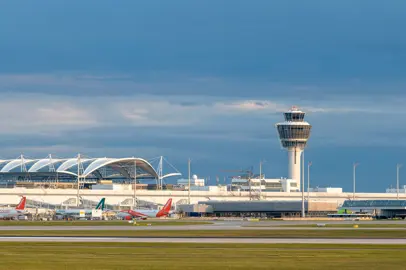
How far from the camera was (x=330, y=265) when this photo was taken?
169 feet

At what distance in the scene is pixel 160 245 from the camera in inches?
2798

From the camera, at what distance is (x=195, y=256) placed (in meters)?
57.8

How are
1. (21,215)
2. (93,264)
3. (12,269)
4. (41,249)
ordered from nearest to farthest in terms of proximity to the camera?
(12,269), (93,264), (41,249), (21,215)

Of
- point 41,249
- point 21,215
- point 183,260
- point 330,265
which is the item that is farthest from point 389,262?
point 21,215

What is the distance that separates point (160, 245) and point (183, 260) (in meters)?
16.7

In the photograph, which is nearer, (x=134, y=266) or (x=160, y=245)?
(x=134, y=266)

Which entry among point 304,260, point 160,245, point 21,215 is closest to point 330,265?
point 304,260

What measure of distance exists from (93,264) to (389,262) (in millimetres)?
18585

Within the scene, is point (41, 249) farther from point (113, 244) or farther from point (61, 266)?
point (61, 266)

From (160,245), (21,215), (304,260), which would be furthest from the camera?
(21,215)

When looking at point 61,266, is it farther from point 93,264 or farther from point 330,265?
point 330,265

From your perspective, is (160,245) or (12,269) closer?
(12,269)

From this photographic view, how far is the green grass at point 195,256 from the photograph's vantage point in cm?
5072

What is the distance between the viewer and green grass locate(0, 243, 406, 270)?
50.7 meters
